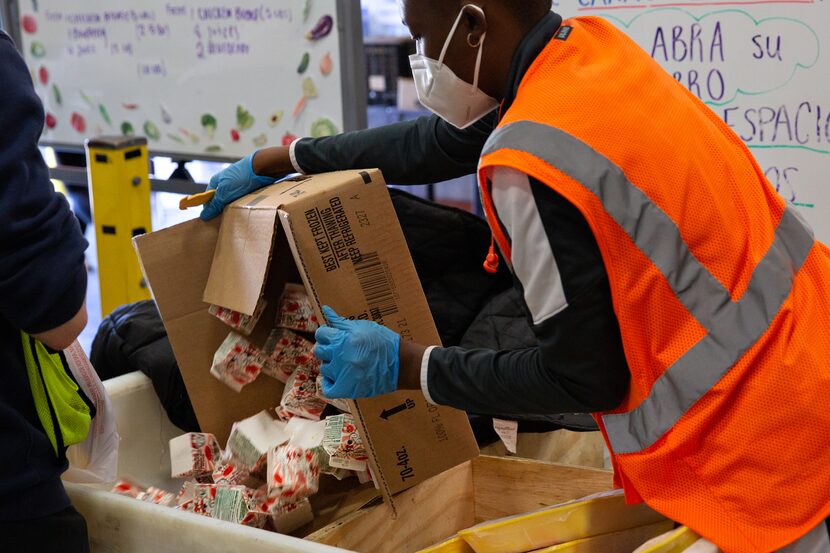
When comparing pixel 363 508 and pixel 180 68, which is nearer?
pixel 363 508

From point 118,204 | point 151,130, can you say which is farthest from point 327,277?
point 151,130

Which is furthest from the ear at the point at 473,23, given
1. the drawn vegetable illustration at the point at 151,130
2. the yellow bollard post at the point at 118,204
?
the drawn vegetable illustration at the point at 151,130

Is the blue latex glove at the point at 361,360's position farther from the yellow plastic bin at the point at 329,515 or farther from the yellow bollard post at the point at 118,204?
the yellow bollard post at the point at 118,204

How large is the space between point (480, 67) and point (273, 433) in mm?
895

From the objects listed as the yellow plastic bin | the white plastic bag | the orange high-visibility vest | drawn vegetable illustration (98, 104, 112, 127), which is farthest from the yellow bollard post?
the orange high-visibility vest

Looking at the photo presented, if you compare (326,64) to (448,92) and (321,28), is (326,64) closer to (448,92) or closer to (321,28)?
(321,28)

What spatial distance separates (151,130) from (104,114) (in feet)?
1.00

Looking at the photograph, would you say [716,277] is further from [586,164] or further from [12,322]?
[12,322]

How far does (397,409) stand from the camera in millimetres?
1657

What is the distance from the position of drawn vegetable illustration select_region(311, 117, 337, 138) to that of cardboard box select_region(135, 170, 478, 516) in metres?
1.37

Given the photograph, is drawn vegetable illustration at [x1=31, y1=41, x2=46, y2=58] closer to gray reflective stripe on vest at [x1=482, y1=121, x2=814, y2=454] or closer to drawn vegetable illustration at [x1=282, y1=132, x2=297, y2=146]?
drawn vegetable illustration at [x1=282, y1=132, x2=297, y2=146]

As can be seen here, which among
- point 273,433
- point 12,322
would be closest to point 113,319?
point 273,433

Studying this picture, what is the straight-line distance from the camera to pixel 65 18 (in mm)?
3836

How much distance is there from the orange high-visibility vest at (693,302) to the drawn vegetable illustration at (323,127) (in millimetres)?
2028
